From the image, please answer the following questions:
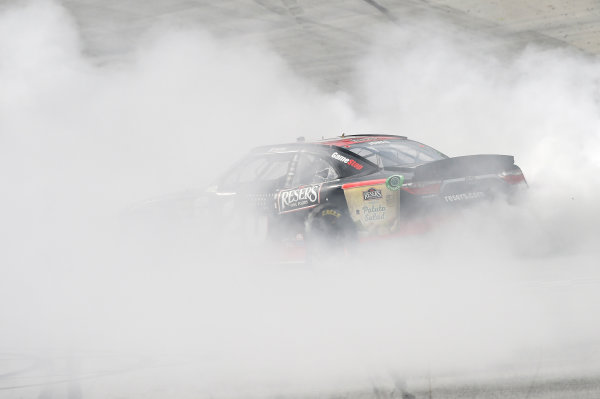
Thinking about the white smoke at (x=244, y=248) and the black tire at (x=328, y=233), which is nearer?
the white smoke at (x=244, y=248)

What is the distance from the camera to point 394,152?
24.6ft

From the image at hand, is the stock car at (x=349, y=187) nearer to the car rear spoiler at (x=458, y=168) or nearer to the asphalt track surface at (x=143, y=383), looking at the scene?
the car rear spoiler at (x=458, y=168)

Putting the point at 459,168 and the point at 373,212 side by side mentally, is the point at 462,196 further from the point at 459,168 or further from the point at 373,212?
the point at 373,212

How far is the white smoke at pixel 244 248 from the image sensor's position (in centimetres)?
509

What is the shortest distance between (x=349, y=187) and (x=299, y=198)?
0.58m

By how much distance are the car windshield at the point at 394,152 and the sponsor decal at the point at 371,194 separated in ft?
1.26

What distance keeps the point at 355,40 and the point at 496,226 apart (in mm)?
12379

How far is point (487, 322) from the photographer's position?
525 centimetres

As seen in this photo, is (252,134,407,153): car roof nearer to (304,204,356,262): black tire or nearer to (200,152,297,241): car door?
(200,152,297,241): car door

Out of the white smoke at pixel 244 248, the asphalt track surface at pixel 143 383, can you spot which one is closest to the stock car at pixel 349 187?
the white smoke at pixel 244 248

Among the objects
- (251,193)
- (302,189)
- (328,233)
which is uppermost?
(302,189)

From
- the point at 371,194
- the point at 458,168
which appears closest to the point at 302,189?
the point at 371,194

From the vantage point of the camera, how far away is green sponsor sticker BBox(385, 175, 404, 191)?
6.71 metres

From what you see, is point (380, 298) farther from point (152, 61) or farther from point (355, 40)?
point (355, 40)
